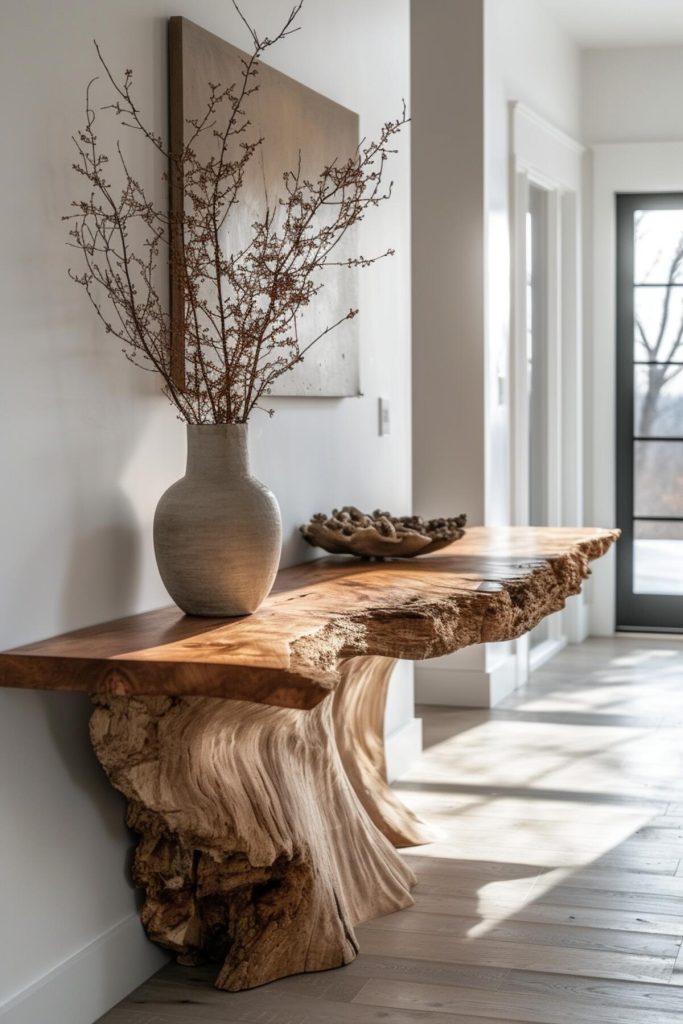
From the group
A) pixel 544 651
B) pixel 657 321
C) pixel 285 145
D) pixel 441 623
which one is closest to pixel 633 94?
pixel 657 321

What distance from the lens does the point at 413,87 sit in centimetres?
492

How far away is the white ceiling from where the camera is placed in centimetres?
570

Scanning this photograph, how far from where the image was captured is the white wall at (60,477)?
2154 mm

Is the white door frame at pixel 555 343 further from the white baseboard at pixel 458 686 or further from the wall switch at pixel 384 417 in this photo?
the wall switch at pixel 384 417

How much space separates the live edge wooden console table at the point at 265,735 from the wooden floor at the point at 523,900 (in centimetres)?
9

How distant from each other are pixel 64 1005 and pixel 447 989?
0.71m

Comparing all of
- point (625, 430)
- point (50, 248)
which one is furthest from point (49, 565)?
point (625, 430)

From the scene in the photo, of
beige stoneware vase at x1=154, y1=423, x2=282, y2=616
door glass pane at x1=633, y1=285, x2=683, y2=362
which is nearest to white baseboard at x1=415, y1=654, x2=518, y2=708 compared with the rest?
door glass pane at x1=633, y1=285, x2=683, y2=362

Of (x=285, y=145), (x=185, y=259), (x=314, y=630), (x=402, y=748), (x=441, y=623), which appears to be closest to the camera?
(x=314, y=630)

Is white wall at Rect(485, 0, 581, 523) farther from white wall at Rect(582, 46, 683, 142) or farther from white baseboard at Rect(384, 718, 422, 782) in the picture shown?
white baseboard at Rect(384, 718, 422, 782)

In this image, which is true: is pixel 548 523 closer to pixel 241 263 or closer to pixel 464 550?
pixel 464 550

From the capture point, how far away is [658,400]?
649 centimetres

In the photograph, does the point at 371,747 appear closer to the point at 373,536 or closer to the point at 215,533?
the point at 373,536

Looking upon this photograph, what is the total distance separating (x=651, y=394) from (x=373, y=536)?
373cm
